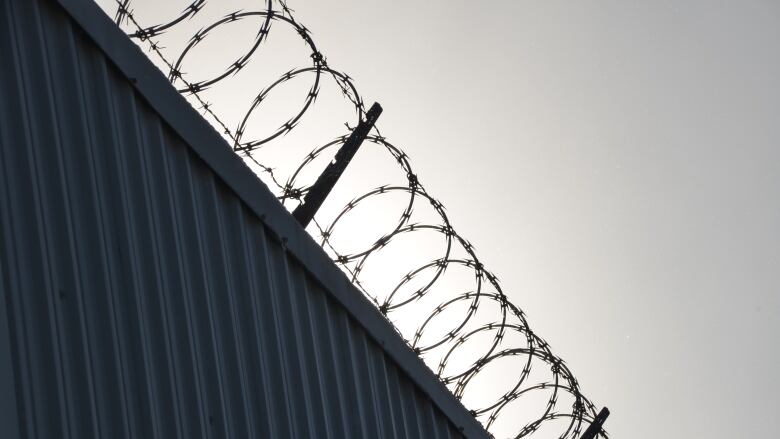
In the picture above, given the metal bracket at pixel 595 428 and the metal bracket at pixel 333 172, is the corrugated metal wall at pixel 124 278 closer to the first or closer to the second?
the metal bracket at pixel 333 172

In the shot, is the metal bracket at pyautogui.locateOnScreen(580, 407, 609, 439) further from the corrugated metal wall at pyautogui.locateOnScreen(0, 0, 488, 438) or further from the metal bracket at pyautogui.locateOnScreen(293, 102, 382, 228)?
the metal bracket at pyautogui.locateOnScreen(293, 102, 382, 228)

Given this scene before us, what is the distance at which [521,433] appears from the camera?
6.68 m

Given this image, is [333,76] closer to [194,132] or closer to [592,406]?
[194,132]

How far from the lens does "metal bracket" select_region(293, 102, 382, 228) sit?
5.32 metres

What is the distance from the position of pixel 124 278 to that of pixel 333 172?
1.73 meters

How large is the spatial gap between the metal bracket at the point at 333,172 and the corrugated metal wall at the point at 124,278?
299 millimetres

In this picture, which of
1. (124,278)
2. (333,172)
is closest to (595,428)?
(333,172)

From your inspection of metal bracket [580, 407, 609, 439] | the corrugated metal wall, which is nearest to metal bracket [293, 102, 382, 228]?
the corrugated metal wall

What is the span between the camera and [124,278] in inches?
154

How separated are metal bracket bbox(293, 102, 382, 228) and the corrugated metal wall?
0.98ft

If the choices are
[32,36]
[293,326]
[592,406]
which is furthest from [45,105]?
[592,406]

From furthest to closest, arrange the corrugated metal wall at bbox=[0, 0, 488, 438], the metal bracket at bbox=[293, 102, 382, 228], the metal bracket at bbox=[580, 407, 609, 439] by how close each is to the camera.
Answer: the metal bracket at bbox=[580, 407, 609, 439]
the metal bracket at bbox=[293, 102, 382, 228]
the corrugated metal wall at bbox=[0, 0, 488, 438]

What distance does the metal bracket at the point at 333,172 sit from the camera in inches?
210

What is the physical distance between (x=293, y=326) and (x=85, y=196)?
4.82ft
